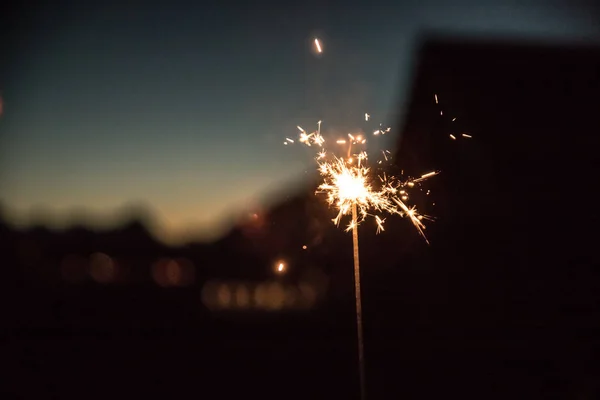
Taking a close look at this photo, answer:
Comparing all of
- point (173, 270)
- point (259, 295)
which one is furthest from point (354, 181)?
point (173, 270)

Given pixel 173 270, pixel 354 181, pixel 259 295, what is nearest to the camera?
pixel 354 181

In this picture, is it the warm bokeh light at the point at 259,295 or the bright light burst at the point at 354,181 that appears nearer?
the bright light burst at the point at 354,181

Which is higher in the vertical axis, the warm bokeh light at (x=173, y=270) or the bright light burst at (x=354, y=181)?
the warm bokeh light at (x=173, y=270)

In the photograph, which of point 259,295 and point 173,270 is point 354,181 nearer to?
point 259,295

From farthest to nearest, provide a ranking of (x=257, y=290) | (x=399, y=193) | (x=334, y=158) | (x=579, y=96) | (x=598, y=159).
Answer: (x=257, y=290)
(x=579, y=96)
(x=598, y=159)
(x=399, y=193)
(x=334, y=158)

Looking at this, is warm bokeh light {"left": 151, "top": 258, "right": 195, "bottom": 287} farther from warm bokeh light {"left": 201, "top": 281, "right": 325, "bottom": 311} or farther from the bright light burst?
the bright light burst

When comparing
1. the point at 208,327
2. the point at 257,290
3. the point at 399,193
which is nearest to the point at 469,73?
the point at 399,193

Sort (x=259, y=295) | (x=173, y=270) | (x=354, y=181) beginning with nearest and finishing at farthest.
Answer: (x=354, y=181) → (x=259, y=295) → (x=173, y=270)

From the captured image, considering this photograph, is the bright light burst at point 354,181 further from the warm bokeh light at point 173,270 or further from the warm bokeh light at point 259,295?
the warm bokeh light at point 173,270

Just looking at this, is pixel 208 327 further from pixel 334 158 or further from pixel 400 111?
pixel 334 158

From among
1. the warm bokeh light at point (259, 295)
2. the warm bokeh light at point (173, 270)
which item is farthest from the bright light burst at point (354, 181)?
the warm bokeh light at point (173, 270)

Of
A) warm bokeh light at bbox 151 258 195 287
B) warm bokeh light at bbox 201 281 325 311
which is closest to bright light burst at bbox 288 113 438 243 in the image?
warm bokeh light at bbox 201 281 325 311
